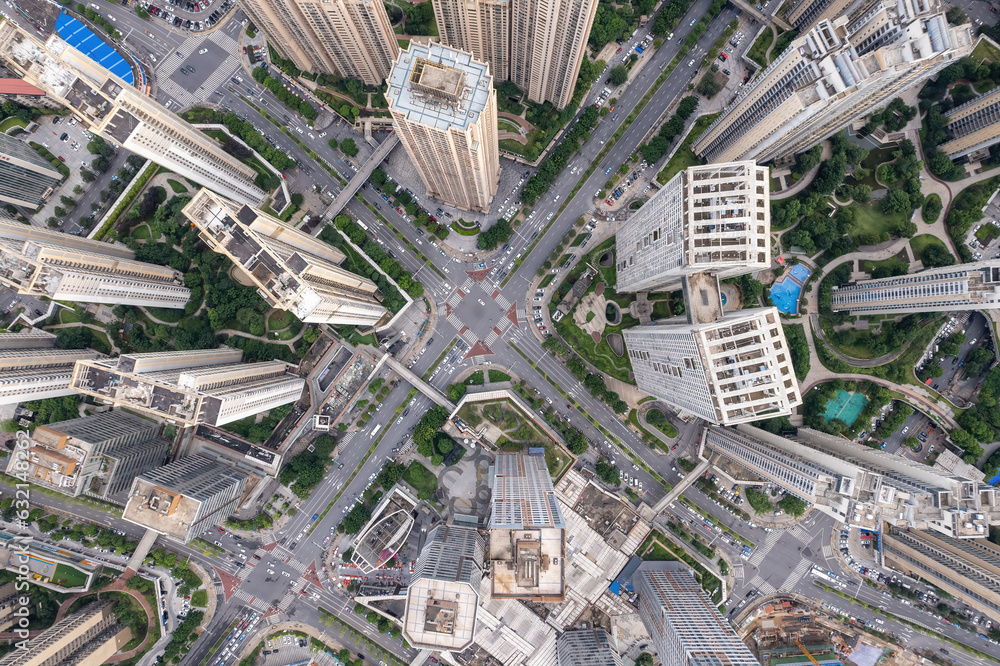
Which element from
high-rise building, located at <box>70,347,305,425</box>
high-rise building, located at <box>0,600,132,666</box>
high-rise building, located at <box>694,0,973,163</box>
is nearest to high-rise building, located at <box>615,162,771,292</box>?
high-rise building, located at <box>694,0,973,163</box>

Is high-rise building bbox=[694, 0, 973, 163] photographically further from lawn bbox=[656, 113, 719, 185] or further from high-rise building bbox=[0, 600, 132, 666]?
high-rise building bbox=[0, 600, 132, 666]

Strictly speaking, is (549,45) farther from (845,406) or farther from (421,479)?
(845,406)

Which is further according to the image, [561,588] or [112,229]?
[112,229]

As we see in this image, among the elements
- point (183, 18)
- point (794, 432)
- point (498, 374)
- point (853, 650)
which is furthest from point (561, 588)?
point (183, 18)

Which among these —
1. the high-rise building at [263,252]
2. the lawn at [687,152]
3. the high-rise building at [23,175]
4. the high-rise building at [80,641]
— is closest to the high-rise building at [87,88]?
the high-rise building at [263,252]

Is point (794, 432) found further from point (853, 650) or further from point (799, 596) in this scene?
point (853, 650)

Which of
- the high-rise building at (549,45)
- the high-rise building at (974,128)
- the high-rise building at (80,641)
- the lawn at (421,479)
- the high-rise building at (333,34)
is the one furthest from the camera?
the lawn at (421,479)

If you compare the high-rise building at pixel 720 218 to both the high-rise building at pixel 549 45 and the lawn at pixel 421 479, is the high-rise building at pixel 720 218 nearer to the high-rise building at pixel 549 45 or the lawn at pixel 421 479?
the high-rise building at pixel 549 45
